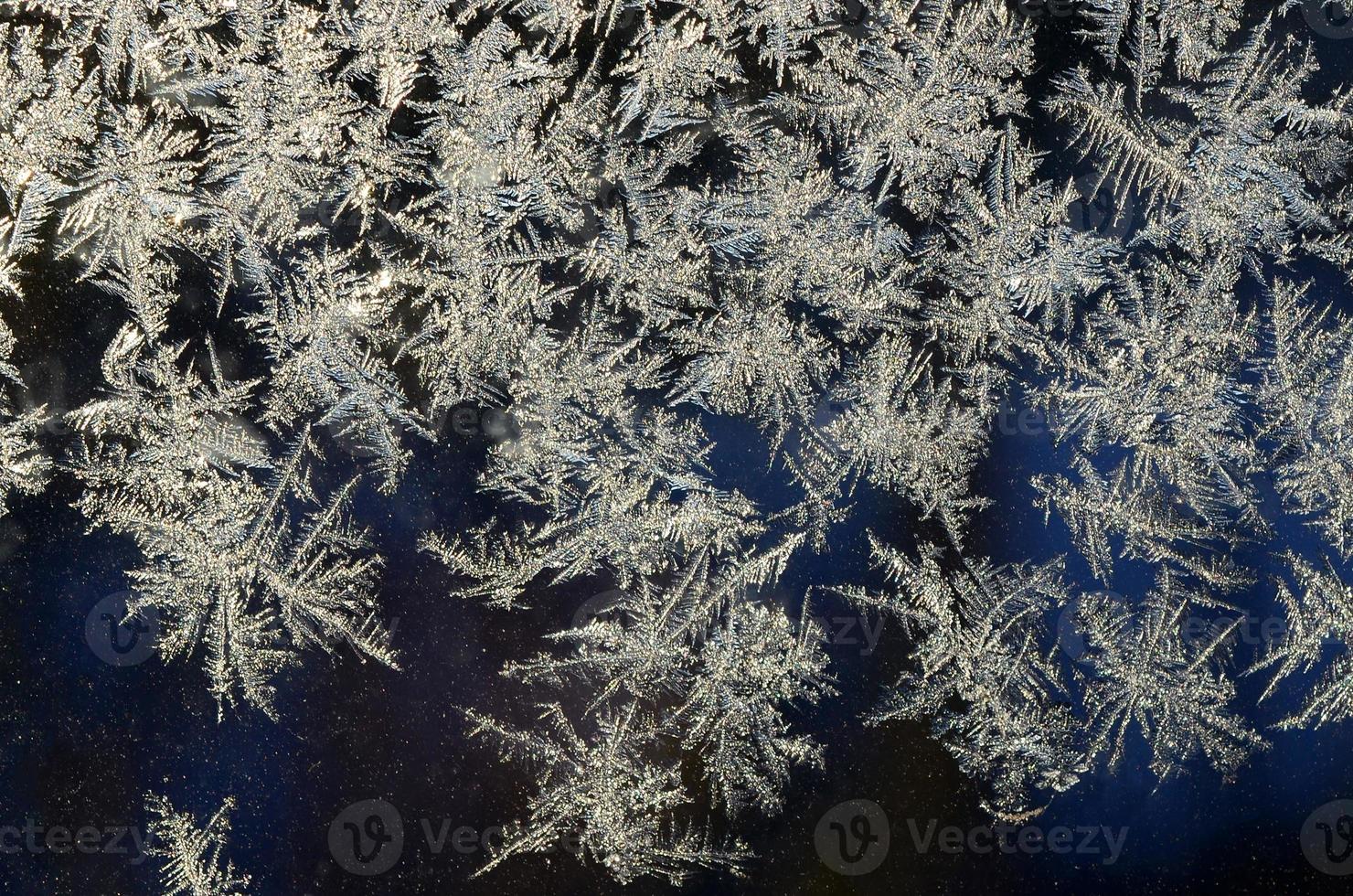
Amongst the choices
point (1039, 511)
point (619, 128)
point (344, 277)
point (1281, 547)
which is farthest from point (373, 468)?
point (1281, 547)

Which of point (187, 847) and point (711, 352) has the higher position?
point (711, 352)

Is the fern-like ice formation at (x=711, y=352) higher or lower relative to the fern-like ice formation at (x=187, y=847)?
higher

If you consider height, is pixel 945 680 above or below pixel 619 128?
below

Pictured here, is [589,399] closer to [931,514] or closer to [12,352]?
[931,514]

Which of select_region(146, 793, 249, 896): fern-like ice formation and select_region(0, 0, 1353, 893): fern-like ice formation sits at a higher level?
select_region(0, 0, 1353, 893): fern-like ice formation

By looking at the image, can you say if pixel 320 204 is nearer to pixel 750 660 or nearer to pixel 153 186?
pixel 153 186

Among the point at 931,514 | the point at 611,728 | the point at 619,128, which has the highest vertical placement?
the point at 619,128
